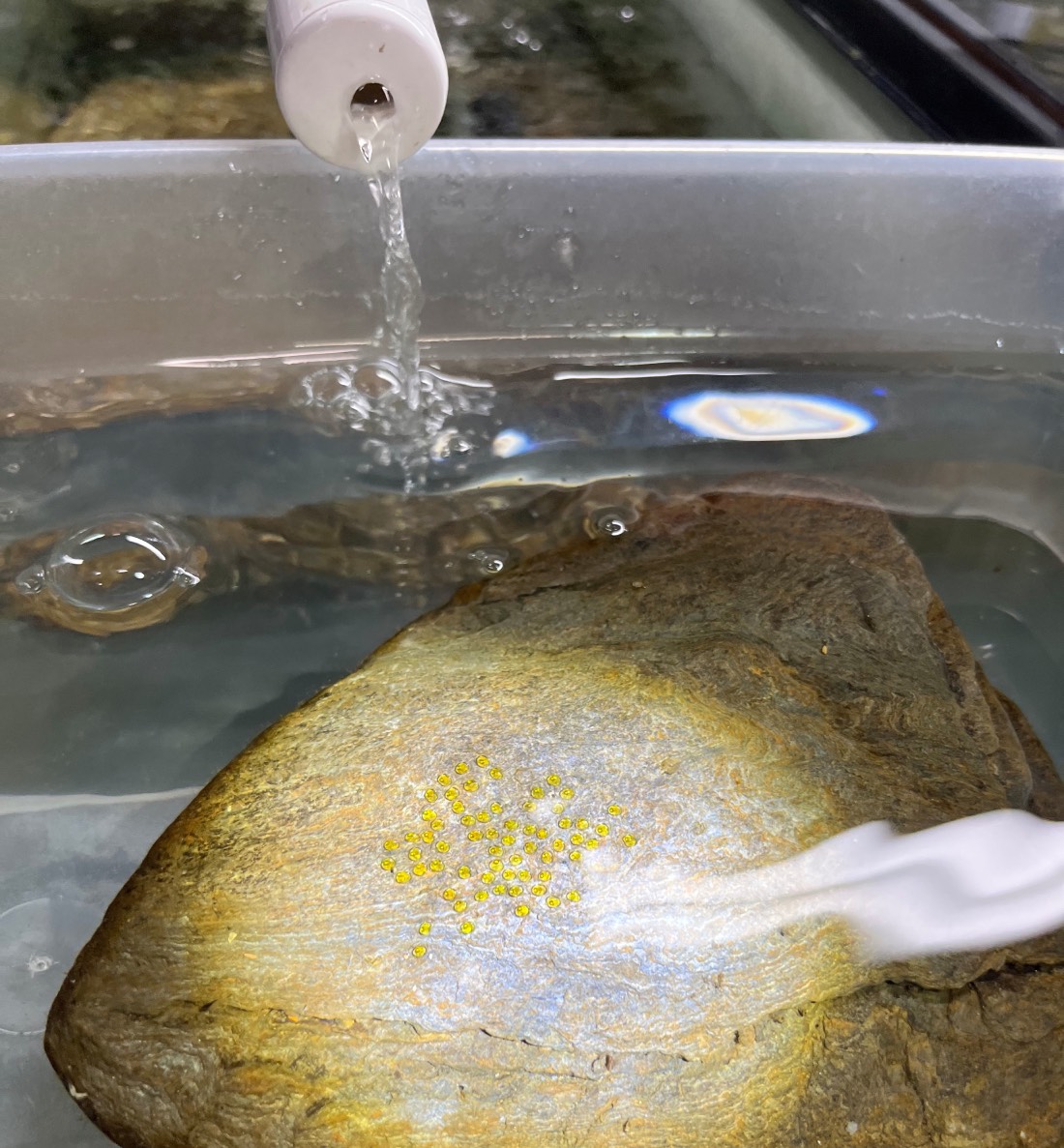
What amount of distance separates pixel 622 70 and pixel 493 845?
1.20m

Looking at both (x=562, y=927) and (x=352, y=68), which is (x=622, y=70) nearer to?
(x=352, y=68)

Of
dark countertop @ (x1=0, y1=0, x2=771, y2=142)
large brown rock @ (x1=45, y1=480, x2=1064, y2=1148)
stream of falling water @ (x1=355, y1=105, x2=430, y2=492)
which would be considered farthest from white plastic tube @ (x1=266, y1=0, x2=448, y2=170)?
dark countertop @ (x1=0, y1=0, x2=771, y2=142)

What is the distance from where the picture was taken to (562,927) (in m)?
0.74

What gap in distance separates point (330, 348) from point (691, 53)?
0.75 meters

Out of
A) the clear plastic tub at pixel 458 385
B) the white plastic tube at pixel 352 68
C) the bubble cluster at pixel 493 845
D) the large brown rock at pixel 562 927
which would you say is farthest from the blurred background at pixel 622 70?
the bubble cluster at pixel 493 845

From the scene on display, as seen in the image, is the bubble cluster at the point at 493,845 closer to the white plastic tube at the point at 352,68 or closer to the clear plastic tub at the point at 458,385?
the clear plastic tub at the point at 458,385

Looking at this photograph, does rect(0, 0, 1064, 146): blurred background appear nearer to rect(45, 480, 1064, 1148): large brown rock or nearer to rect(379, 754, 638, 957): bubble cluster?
rect(45, 480, 1064, 1148): large brown rock

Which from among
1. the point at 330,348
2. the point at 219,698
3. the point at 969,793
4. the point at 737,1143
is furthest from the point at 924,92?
the point at 737,1143

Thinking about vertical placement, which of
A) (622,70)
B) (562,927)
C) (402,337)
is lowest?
(562,927)

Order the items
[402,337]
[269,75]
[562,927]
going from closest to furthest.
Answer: [562,927] < [402,337] < [269,75]

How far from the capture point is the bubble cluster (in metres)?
0.74

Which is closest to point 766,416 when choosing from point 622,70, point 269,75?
point 622,70

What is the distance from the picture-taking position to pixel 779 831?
788 mm

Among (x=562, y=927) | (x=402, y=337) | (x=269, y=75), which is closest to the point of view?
(x=562, y=927)
